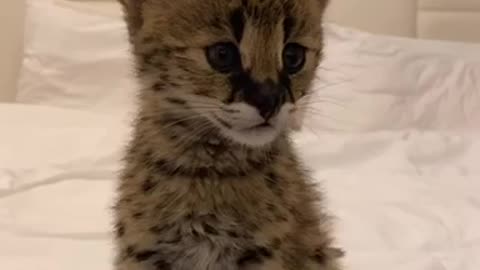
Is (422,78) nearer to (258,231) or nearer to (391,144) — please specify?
(391,144)

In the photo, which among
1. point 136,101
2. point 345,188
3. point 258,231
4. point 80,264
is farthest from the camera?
point 345,188

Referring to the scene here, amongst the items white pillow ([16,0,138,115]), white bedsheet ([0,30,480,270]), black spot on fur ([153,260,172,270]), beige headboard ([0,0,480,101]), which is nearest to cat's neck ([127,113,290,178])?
black spot on fur ([153,260,172,270])

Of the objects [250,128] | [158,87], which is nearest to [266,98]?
[250,128]

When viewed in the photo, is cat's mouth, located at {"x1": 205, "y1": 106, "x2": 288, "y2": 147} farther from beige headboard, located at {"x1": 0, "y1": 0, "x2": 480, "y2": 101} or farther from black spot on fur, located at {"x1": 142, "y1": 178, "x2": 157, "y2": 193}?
beige headboard, located at {"x1": 0, "y1": 0, "x2": 480, "y2": 101}

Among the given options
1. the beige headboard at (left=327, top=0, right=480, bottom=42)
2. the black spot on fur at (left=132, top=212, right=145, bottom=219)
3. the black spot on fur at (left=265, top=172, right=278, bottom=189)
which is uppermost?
the black spot on fur at (left=265, top=172, right=278, bottom=189)

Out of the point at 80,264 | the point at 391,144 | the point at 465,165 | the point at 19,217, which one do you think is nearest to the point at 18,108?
the point at 19,217
